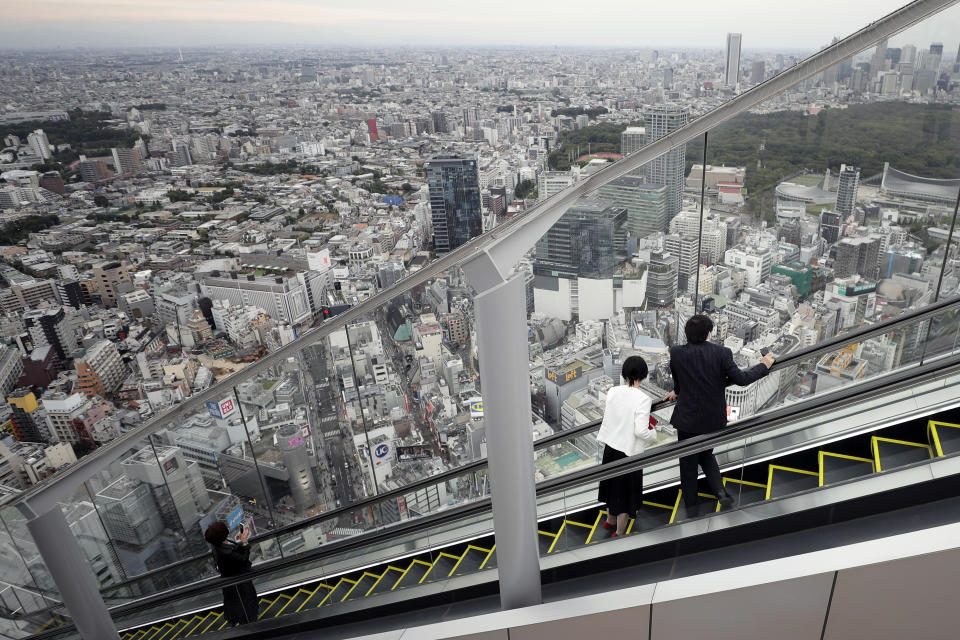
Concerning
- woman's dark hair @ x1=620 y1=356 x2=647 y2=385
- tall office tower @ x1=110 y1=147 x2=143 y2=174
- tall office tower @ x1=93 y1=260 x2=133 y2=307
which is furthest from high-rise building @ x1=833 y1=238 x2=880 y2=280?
tall office tower @ x1=110 y1=147 x2=143 y2=174

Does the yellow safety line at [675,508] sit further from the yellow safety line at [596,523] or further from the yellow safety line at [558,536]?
the yellow safety line at [558,536]

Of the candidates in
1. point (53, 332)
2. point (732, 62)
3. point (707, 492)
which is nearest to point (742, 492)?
point (707, 492)

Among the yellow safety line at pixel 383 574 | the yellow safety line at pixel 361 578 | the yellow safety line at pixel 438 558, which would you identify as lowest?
the yellow safety line at pixel 361 578

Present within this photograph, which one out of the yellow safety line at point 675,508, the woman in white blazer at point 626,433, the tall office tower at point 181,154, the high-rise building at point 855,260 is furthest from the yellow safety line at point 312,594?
the tall office tower at point 181,154

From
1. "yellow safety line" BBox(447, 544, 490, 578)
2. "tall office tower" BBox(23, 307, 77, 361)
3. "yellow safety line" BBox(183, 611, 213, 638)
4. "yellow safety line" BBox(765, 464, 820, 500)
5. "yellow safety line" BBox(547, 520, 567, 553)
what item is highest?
"yellow safety line" BBox(765, 464, 820, 500)

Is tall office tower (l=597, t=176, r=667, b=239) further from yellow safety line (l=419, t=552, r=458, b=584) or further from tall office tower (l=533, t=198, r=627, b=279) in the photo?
yellow safety line (l=419, t=552, r=458, b=584)

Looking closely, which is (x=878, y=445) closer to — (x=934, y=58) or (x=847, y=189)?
(x=847, y=189)
